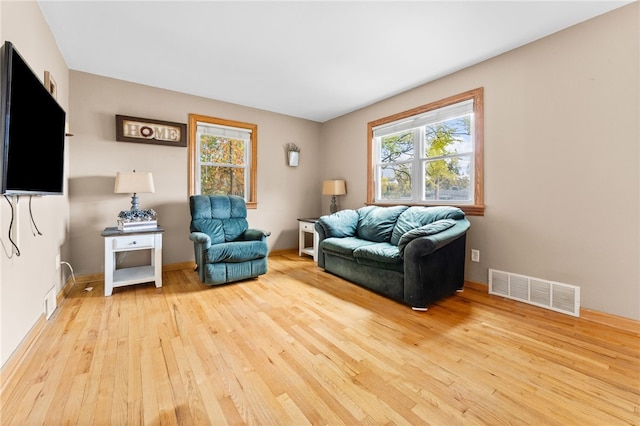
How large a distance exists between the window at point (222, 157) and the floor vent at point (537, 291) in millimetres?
3385

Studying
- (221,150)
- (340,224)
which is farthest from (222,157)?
(340,224)

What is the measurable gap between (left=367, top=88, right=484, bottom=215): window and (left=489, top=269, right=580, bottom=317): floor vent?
0.71 meters

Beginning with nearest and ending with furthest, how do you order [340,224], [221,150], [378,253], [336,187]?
[378,253], [340,224], [221,150], [336,187]

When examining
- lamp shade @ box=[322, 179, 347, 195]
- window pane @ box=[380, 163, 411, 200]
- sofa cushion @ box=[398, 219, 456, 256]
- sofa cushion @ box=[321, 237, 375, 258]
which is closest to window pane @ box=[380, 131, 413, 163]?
window pane @ box=[380, 163, 411, 200]

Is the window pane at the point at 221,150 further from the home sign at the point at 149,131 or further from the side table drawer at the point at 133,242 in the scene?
the side table drawer at the point at 133,242

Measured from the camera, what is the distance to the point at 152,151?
3486 mm

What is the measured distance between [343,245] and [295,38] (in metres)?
2.14

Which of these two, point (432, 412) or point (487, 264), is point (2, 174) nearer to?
point (432, 412)

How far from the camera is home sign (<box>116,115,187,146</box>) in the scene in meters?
3.25

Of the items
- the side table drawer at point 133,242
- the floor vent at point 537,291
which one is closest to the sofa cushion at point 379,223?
the floor vent at point 537,291

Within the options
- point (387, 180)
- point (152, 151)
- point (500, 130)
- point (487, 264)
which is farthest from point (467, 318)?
point (152, 151)

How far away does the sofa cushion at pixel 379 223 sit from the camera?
3.30 metres

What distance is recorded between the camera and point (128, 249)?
2807mm

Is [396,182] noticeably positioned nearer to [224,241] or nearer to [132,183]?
[224,241]
